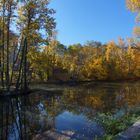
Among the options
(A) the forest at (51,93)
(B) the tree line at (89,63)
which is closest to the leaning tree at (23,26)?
(A) the forest at (51,93)

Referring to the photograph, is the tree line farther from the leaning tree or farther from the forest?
the leaning tree

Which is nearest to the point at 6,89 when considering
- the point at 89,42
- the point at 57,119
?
the point at 57,119

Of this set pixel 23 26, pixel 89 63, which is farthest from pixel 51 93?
pixel 89 63

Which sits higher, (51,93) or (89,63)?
(89,63)

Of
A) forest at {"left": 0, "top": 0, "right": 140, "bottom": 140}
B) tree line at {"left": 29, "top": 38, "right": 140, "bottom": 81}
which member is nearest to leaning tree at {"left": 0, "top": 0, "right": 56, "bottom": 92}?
forest at {"left": 0, "top": 0, "right": 140, "bottom": 140}

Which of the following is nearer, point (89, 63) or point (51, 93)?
point (51, 93)

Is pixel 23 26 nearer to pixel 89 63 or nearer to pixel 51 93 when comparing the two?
pixel 51 93

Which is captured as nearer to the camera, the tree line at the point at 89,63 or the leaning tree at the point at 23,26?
the leaning tree at the point at 23,26

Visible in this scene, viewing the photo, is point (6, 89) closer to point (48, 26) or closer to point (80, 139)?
point (48, 26)

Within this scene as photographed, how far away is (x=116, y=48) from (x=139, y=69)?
8906 mm

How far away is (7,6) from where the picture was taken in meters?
32.6

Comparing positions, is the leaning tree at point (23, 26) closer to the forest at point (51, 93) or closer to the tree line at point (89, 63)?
the forest at point (51, 93)

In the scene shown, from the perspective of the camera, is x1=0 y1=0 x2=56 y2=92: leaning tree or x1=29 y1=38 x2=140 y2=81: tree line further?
x1=29 y1=38 x2=140 y2=81: tree line

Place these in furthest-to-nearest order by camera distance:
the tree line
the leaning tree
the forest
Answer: the tree line < the leaning tree < the forest
